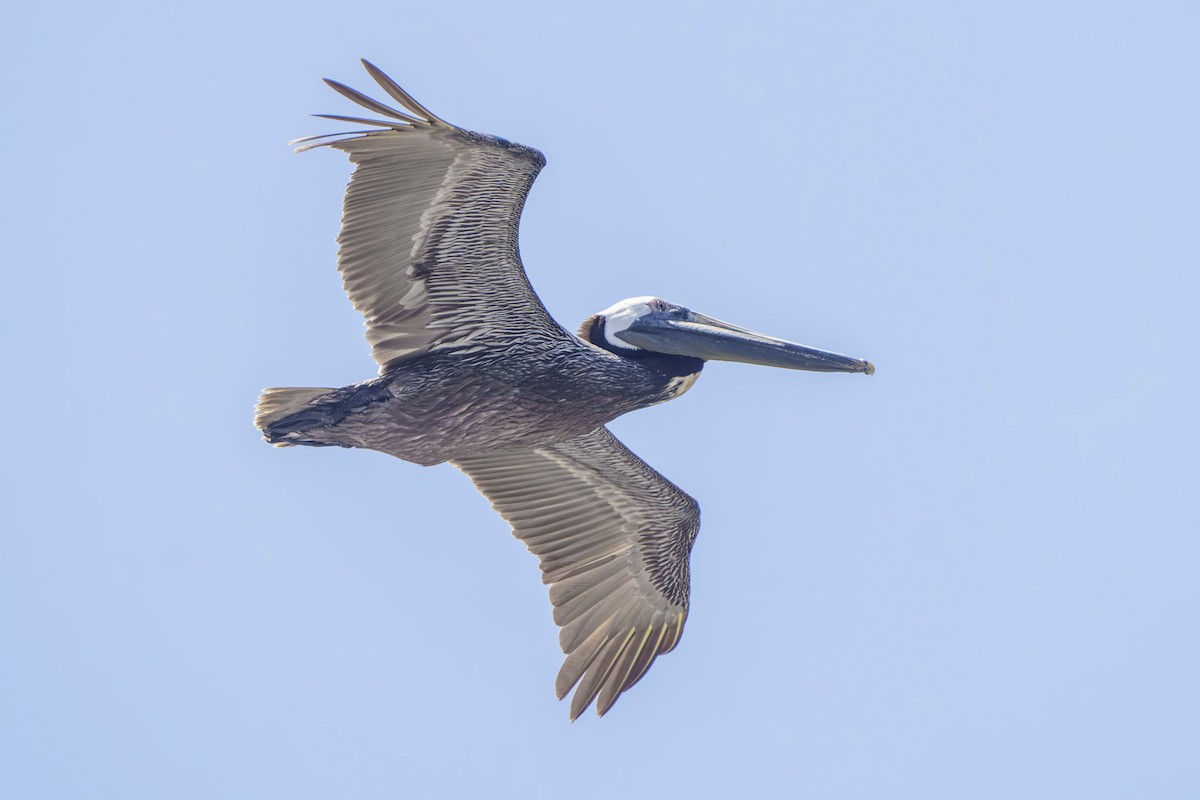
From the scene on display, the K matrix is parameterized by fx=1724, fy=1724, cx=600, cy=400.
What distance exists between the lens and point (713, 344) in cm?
1173

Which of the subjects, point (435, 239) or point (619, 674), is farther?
point (619, 674)

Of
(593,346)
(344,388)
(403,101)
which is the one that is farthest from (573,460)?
(403,101)

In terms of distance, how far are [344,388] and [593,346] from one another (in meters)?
1.69

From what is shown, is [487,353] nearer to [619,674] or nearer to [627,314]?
[627,314]

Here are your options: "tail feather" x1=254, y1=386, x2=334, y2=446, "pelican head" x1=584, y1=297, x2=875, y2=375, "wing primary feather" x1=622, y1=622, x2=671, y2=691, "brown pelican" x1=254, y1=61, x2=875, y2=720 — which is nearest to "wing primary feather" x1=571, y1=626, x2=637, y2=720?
"brown pelican" x1=254, y1=61, x2=875, y2=720

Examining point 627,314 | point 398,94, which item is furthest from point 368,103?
point 627,314

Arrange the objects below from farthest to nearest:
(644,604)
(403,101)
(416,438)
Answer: (644,604)
(416,438)
(403,101)

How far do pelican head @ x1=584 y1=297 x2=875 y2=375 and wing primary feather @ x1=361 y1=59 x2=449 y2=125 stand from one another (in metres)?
2.18

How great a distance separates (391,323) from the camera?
11227 mm

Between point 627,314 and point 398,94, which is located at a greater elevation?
point 398,94

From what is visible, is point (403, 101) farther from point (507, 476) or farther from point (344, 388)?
point (507, 476)

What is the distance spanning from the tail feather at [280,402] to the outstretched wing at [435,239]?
529 millimetres

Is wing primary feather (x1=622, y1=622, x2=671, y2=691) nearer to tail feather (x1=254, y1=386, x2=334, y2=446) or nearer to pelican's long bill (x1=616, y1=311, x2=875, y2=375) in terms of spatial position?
pelican's long bill (x1=616, y1=311, x2=875, y2=375)

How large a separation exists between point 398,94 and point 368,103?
0.18 m
